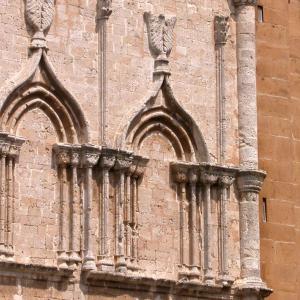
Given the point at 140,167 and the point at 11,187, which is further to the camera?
the point at 140,167

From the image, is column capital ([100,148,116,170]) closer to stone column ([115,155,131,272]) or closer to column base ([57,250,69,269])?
stone column ([115,155,131,272])

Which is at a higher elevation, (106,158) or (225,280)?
(106,158)

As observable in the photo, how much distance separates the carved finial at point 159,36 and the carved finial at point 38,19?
1804 mm

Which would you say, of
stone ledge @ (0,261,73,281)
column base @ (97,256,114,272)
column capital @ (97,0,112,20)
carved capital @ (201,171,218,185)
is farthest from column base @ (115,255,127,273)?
column capital @ (97,0,112,20)

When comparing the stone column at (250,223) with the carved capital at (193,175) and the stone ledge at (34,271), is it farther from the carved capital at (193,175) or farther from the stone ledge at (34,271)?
the stone ledge at (34,271)

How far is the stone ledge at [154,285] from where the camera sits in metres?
27.0

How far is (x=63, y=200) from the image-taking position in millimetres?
27000

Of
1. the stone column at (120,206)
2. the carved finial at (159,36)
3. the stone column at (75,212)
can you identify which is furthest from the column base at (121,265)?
the carved finial at (159,36)

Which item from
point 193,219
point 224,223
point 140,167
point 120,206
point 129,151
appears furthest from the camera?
point 224,223

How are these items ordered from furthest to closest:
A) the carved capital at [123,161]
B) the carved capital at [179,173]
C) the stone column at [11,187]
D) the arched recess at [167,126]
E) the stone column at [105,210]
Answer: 1. the carved capital at [179,173]
2. the arched recess at [167,126]
3. the carved capital at [123,161]
4. the stone column at [105,210]
5. the stone column at [11,187]

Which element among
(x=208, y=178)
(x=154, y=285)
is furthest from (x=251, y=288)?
(x=208, y=178)

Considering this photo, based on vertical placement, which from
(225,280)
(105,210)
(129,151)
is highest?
(129,151)

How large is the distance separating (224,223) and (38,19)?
4.07 meters

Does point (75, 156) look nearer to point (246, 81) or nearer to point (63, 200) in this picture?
point (63, 200)
